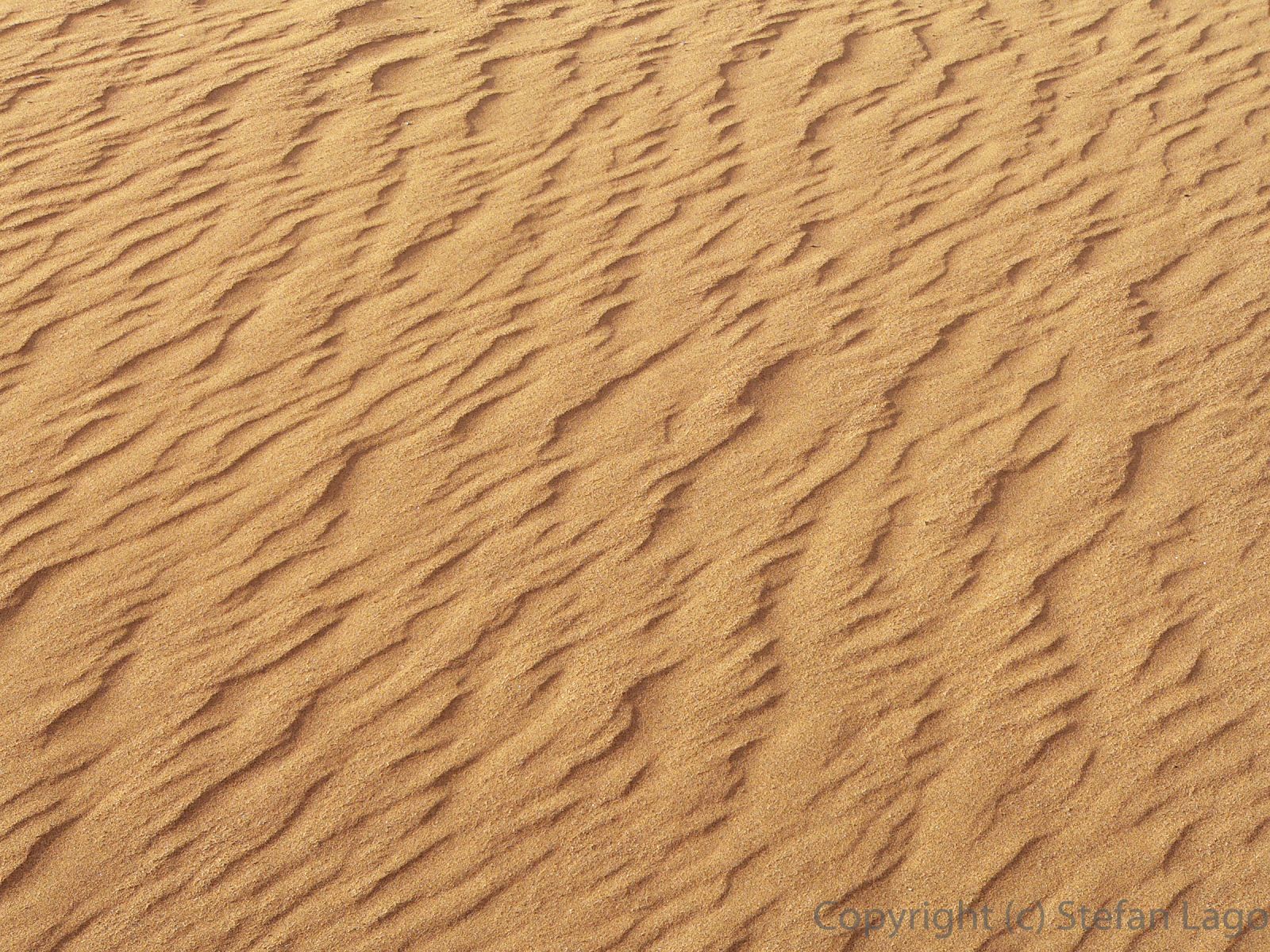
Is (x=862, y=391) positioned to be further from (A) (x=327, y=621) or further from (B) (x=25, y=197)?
(B) (x=25, y=197)

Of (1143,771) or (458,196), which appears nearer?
(1143,771)

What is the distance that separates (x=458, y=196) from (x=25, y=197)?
5.76ft

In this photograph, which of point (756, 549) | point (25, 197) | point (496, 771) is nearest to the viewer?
point (496, 771)

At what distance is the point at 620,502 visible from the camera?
4.17 metres

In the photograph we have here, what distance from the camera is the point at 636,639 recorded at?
3.78 meters

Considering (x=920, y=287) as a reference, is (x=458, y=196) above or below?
above

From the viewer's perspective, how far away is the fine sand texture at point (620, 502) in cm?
330

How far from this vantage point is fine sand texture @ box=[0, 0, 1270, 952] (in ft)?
10.8

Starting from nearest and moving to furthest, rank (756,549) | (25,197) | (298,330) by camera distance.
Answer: (756,549) < (298,330) < (25,197)

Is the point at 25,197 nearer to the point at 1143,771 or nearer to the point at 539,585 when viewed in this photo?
the point at 539,585

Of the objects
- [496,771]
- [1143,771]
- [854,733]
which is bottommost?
[1143,771]

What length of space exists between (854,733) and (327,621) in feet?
4.88

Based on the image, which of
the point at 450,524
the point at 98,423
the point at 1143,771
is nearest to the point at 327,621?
the point at 450,524

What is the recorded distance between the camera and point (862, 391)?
4.58 m
